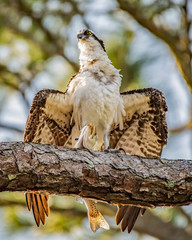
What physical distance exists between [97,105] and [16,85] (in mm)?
4587

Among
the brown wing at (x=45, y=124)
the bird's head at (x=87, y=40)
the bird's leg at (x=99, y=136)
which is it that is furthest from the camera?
the bird's head at (x=87, y=40)

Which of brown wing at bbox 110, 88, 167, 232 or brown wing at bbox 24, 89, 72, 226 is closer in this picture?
brown wing at bbox 24, 89, 72, 226

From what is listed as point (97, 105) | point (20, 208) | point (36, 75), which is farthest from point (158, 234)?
point (36, 75)

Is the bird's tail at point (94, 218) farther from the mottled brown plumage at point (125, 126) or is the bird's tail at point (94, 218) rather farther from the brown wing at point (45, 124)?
the brown wing at point (45, 124)

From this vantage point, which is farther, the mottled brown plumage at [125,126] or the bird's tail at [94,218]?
the mottled brown plumage at [125,126]

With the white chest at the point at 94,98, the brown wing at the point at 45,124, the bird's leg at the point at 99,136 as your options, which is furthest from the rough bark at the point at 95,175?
the brown wing at the point at 45,124

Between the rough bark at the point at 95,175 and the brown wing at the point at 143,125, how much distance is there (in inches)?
79.3

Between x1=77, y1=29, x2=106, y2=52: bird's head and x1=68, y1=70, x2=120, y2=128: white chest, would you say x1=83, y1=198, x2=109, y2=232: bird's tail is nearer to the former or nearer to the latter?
x1=68, y1=70, x2=120, y2=128: white chest

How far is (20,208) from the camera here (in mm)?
9602

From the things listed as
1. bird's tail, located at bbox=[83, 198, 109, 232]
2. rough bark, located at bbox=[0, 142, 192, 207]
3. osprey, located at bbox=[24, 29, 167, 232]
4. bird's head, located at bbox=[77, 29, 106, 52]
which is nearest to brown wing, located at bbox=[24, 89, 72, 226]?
osprey, located at bbox=[24, 29, 167, 232]

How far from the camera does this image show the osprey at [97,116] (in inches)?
244

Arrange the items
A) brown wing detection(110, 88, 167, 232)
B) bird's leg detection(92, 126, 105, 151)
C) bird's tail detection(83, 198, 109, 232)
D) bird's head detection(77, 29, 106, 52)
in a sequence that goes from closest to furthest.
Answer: bird's tail detection(83, 198, 109, 232) → bird's leg detection(92, 126, 105, 151) → brown wing detection(110, 88, 167, 232) → bird's head detection(77, 29, 106, 52)

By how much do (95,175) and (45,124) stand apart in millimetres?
2399

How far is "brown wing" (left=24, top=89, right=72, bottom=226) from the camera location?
6.11 metres
